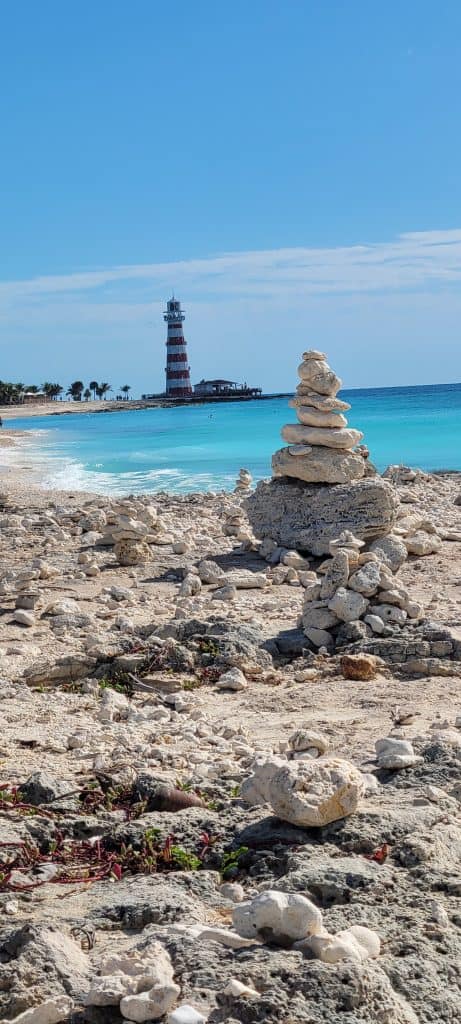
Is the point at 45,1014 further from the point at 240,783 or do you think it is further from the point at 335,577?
the point at 335,577

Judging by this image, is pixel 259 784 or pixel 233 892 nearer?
pixel 233 892

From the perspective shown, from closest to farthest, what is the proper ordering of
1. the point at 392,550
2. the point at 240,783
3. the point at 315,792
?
the point at 315,792, the point at 240,783, the point at 392,550

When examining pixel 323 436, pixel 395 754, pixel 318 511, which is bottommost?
pixel 395 754

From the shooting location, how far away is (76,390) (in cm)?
15112

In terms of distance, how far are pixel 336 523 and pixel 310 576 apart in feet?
3.47

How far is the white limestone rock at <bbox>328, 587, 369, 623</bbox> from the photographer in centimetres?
909

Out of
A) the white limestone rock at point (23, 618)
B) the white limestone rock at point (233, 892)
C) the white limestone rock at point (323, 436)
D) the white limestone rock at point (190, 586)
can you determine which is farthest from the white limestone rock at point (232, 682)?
the white limestone rock at point (323, 436)

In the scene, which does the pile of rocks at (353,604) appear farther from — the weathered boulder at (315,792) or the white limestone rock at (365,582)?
the weathered boulder at (315,792)

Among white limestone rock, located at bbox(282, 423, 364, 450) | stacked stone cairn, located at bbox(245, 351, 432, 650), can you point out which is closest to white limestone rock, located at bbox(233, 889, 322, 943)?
stacked stone cairn, located at bbox(245, 351, 432, 650)

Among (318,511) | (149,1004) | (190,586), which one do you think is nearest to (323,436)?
(318,511)

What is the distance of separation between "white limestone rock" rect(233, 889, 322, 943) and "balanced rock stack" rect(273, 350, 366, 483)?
32.7 feet

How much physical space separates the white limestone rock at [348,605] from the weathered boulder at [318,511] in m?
3.28

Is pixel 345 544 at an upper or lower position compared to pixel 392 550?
upper

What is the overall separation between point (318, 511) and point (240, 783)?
7.92 m
